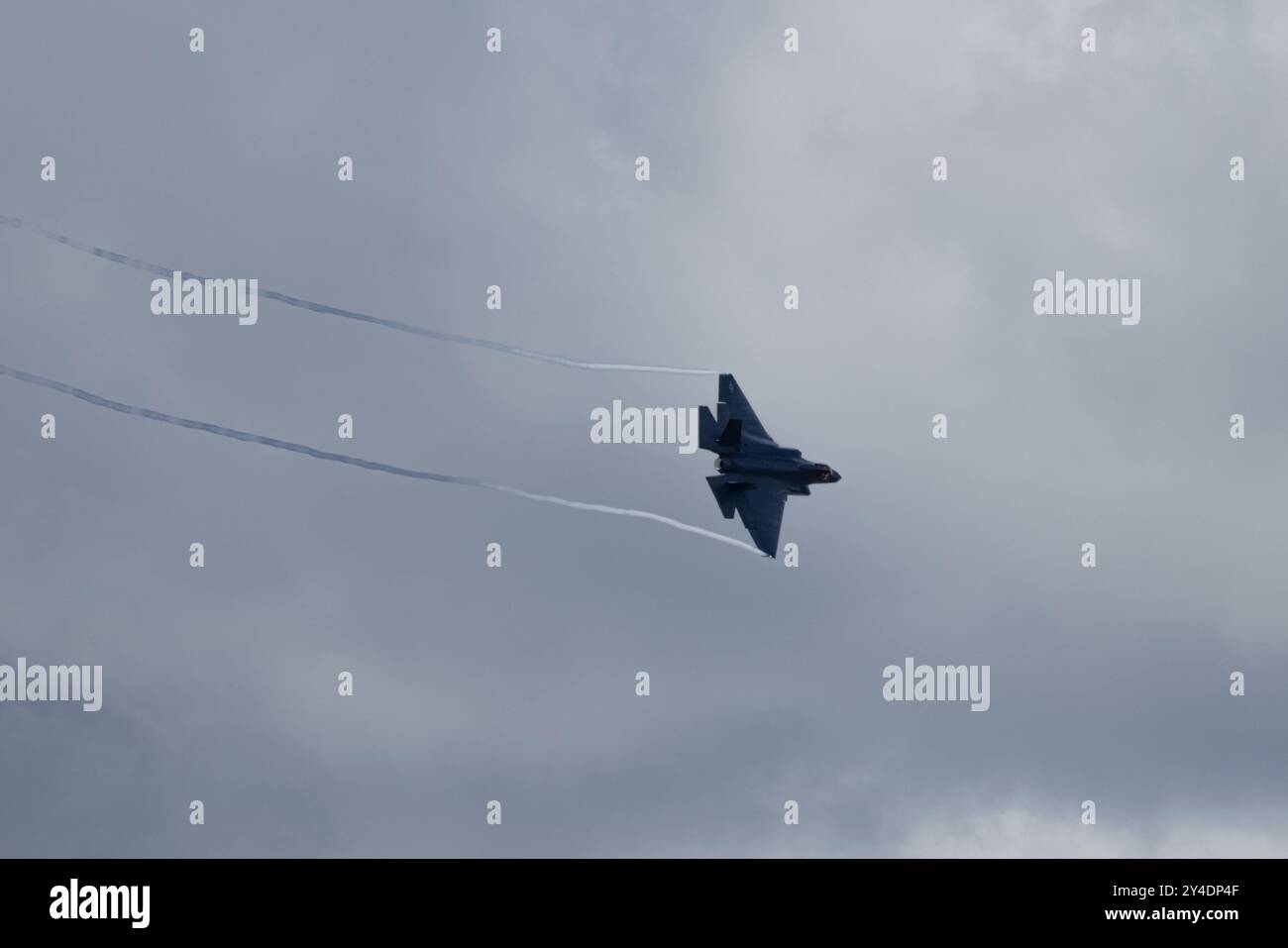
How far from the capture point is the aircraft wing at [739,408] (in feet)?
331

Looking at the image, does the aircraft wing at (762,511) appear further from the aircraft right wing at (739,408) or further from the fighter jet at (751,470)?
the aircraft right wing at (739,408)

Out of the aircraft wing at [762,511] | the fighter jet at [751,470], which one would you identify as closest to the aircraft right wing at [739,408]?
the fighter jet at [751,470]

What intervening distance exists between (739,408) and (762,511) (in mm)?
5190

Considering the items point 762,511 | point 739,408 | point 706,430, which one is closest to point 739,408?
point 739,408

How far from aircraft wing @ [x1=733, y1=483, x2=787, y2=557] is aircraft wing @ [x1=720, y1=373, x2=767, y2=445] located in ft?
1.65

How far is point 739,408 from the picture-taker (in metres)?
102

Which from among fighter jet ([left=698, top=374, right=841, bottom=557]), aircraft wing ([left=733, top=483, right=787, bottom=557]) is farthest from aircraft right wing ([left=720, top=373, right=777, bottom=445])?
aircraft wing ([left=733, top=483, right=787, bottom=557])

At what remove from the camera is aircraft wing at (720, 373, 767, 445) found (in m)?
101

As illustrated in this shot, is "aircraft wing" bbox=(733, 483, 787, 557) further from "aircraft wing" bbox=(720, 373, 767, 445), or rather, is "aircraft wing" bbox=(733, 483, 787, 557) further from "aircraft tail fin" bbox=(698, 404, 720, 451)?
"aircraft tail fin" bbox=(698, 404, 720, 451)
